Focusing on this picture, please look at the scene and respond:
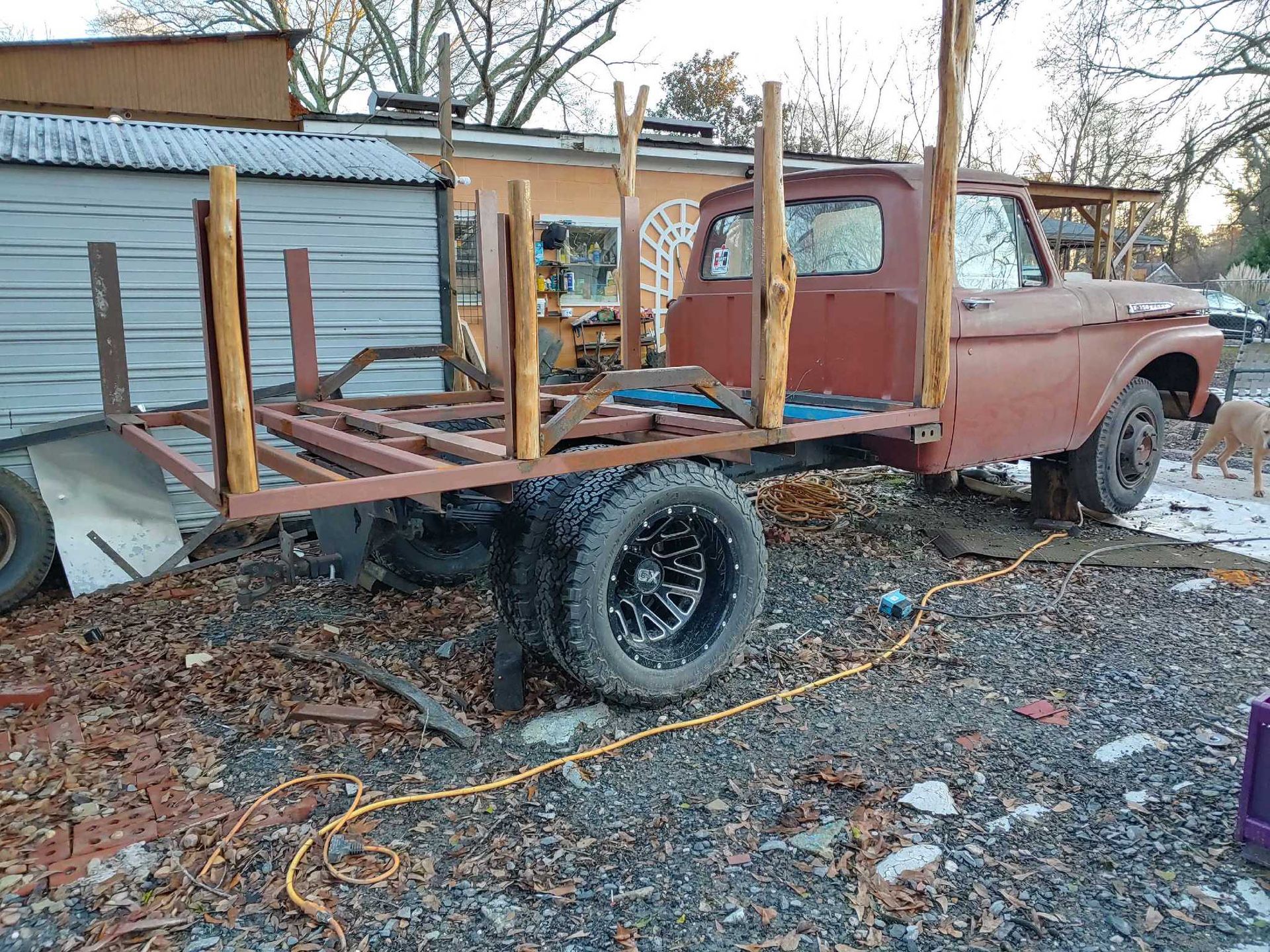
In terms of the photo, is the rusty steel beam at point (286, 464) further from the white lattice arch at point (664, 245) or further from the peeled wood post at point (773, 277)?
the white lattice arch at point (664, 245)

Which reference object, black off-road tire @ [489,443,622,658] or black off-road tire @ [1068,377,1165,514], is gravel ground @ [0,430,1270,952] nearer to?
black off-road tire @ [489,443,622,658]

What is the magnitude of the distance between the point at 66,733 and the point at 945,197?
13.7ft

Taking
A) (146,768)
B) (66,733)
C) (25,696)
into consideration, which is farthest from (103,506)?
(146,768)

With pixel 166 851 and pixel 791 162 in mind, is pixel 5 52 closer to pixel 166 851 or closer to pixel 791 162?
pixel 791 162

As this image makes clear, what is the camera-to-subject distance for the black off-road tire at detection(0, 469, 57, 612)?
4914 millimetres

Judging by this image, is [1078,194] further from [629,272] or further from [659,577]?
[659,577]

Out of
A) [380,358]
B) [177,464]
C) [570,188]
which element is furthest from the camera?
[570,188]

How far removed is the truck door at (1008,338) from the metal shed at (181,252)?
13.5ft

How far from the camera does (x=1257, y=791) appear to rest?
248 centimetres

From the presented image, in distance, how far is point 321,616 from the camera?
4.55 meters

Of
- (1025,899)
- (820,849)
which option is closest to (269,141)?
(820,849)

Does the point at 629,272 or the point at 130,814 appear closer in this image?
the point at 130,814

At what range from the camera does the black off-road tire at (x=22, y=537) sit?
491 cm

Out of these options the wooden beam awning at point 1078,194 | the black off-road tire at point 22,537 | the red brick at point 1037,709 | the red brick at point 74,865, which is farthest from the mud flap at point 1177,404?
the black off-road tire at point 22,537
